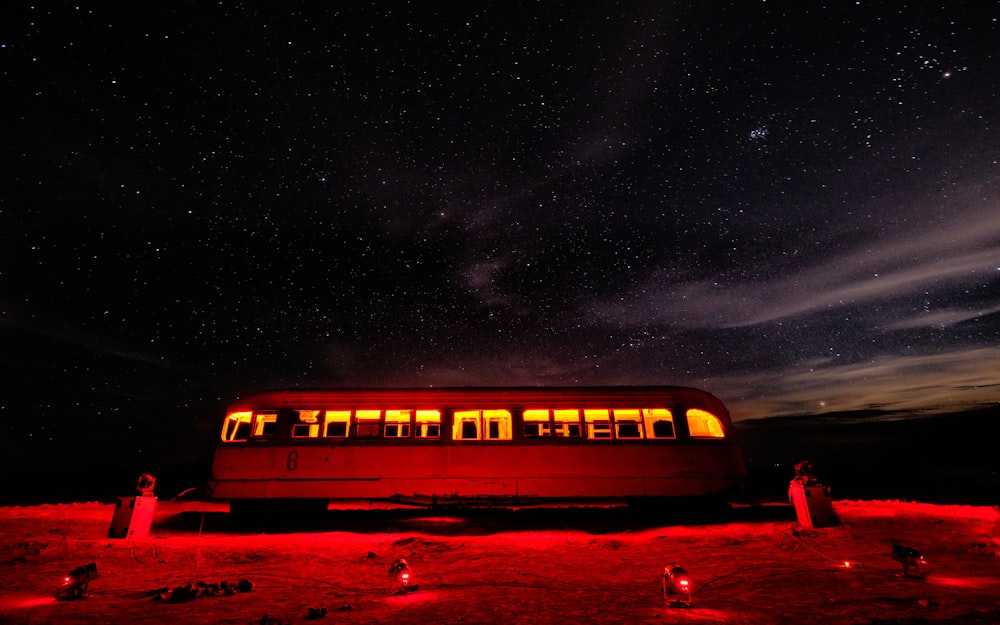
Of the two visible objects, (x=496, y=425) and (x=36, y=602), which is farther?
(x=496, y=425)

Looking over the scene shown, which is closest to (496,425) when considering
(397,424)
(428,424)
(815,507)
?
(428,424)

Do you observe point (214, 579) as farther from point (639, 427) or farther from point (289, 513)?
point (639, 427)

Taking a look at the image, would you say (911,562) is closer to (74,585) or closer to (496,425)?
(496,425)

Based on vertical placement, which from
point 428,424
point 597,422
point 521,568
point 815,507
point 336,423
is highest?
point 336,423

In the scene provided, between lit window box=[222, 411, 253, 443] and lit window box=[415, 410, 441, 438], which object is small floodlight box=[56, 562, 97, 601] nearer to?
lit window box=[222, 411, 253, 443]

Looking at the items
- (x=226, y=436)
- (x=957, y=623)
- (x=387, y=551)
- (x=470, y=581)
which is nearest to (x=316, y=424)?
(x=226, y=436)

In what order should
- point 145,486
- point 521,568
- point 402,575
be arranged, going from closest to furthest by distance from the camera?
point 402,575 < point 521,568 < point 145,486

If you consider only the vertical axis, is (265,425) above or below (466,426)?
above

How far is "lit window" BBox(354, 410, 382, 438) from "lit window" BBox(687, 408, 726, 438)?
8469 mm

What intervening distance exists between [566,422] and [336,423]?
6.33m

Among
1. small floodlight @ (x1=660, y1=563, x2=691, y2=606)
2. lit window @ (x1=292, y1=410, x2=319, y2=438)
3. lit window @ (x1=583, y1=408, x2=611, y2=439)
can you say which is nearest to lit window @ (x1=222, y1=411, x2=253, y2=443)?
lit window @ (x1=292, y1=410, x2=319, y2=438)

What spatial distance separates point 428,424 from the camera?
1286 centimetres

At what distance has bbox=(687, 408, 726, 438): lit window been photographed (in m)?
12.4

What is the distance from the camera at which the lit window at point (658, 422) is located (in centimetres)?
1248
